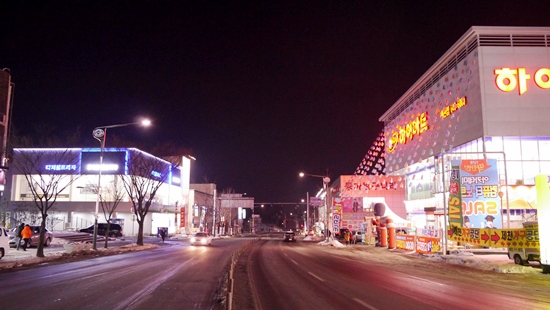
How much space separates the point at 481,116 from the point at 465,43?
27.5ft

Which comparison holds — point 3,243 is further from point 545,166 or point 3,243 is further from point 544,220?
point 545,166

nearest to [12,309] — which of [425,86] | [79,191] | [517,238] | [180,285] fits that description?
[180,285]

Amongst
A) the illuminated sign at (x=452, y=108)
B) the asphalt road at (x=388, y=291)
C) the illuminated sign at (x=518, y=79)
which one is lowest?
the asphalt road at (x=388, y=291)

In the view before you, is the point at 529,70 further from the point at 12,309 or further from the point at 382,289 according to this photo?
the point at 12,309

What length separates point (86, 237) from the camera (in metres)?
51.4

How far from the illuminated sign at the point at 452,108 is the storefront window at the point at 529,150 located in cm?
669

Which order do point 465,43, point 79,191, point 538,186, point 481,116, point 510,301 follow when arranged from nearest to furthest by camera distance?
point 510,301 → point 538,186 → point 481,116 → point 465,43 → point 79,191

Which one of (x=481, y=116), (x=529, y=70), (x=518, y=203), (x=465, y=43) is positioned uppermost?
(x=465, y=43)

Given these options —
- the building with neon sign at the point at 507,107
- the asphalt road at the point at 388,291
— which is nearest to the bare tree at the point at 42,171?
the asphalt road at the point at 388,291

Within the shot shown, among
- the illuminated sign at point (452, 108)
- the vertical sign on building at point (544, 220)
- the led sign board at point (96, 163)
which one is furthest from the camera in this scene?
the led sign board at point (96, 163)

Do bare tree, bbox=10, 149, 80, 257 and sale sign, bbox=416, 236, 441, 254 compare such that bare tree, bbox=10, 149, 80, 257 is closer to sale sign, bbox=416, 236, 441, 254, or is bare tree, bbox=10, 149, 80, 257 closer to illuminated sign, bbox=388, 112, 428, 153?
sale sign, bbox=416, 236, 441, 254

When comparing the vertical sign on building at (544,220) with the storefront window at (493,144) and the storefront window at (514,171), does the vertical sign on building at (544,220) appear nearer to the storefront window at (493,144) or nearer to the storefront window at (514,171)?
the storefront window at (493,144)

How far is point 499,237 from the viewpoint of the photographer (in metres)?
23.6

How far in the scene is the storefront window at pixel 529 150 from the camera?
40959 mm
